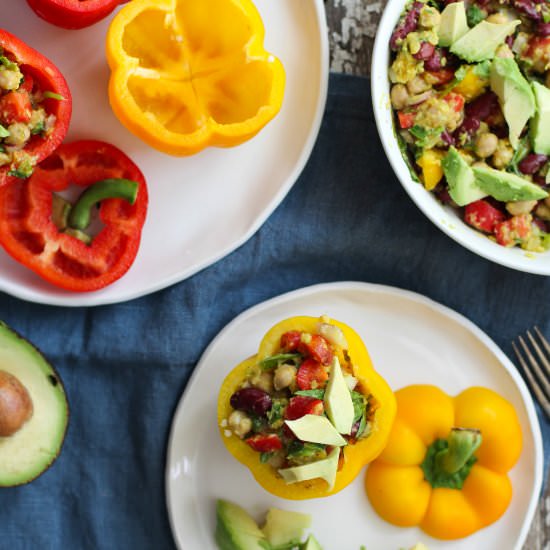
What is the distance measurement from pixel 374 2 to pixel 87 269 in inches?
34.8

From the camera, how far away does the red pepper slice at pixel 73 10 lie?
167 cm

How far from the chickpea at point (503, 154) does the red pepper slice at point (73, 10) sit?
2.78 feet

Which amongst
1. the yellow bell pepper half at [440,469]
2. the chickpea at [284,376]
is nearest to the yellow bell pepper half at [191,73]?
the chickpea at [284,376]

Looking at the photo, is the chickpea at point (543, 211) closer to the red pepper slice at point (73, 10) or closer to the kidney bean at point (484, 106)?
the kidney bean at point (484, 106)

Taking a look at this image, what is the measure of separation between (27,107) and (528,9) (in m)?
1.06

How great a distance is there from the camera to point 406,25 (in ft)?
5.82

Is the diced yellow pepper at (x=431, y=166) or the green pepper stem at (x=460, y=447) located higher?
the diced yellow pepper at (x=431, y=166)

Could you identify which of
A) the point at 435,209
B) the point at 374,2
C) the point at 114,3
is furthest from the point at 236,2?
the point at 435,209

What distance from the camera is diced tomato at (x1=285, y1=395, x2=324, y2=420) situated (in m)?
1.68

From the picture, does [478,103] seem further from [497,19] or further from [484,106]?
[497,19]

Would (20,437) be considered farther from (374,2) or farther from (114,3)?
(374,2)

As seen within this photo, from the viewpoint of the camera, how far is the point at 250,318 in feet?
6.41

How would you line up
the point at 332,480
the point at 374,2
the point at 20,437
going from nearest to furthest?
the point at 332,480, the point at 20,437, the point at 374,2

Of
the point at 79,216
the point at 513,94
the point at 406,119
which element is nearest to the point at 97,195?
the point at 79,216
